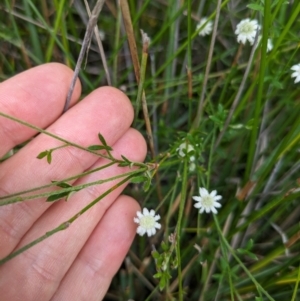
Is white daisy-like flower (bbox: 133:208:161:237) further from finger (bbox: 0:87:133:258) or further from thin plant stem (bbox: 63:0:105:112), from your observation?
thin plant stem (bbox: 63:0:105:112)

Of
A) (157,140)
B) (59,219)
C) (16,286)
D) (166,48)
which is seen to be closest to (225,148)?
(157,140)

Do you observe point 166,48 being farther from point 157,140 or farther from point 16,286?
point 16,286

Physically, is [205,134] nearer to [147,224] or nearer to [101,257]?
[147,224]

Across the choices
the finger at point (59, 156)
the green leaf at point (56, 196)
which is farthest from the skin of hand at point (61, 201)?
the green leaf at point (56, 196)

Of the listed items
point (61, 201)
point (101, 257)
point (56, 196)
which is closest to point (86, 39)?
point (56, 196)

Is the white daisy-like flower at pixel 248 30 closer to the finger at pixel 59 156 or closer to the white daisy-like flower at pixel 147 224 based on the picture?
the finger at pixel 59 156
